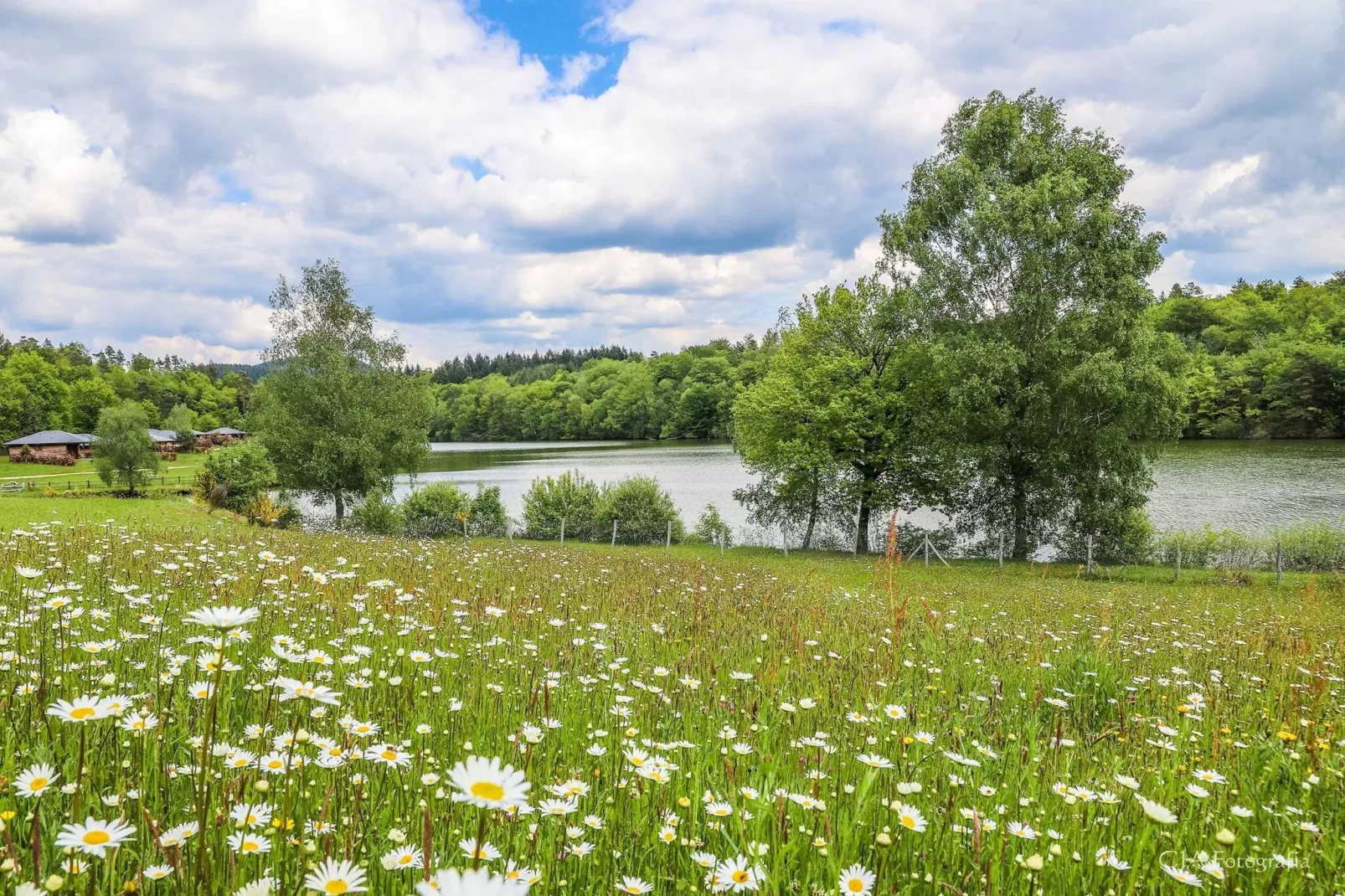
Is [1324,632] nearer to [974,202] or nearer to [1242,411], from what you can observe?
[974,202]

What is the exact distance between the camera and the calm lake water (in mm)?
37062

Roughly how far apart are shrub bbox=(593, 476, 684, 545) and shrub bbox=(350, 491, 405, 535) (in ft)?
31.0

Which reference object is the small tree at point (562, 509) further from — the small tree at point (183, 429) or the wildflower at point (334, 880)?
the small tree at point (183, 429)

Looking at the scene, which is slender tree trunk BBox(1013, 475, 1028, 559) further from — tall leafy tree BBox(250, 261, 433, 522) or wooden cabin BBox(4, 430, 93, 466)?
wooden cabin BBox(4, 430, 93, 466)

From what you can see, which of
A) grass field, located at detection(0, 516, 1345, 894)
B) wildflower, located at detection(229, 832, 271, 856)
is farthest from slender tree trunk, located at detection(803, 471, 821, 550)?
wildflower, located at detection(229, 832, 271, 856)

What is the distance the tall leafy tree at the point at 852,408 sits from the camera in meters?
29.2

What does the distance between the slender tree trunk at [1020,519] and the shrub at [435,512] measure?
24.3 meters

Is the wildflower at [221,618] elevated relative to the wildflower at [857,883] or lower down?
elevated

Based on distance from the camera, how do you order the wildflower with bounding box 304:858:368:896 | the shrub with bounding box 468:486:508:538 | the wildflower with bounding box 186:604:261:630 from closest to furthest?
1. the wildflower with bounding box 304:858:368:896
2. the wildflower with bounding box 186:604:261:630
3. the shrub with bounding box 468:486:508:538

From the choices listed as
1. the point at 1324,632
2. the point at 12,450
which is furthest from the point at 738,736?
the point at 12,450

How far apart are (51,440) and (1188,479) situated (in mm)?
117872

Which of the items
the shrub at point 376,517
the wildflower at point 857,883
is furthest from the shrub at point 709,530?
the wildflower at point 857,883

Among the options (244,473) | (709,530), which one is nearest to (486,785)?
(709,530)

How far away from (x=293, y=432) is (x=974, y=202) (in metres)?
31.0
